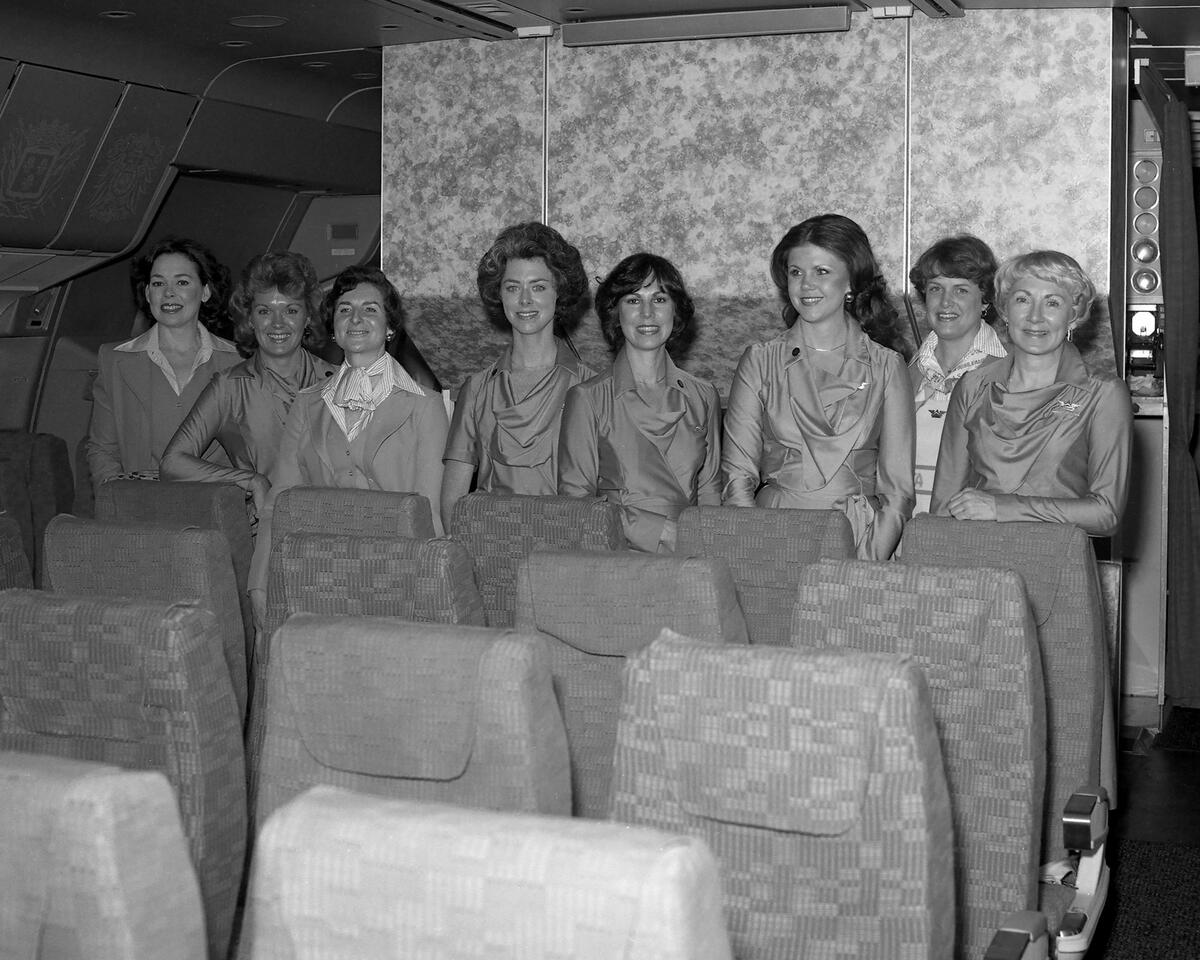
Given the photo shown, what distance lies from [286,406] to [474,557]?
205 cm

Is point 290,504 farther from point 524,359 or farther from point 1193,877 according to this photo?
point 1193,877

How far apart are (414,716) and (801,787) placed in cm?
49

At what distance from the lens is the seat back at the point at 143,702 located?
2.05 metres

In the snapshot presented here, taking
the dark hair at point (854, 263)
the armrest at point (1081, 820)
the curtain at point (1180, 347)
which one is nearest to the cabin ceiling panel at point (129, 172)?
the dark hair at point (854, 263)

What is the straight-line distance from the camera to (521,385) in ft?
15.3

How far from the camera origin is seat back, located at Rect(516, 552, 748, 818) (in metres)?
2.48

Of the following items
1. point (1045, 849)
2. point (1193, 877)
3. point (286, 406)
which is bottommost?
point (1193, 877)

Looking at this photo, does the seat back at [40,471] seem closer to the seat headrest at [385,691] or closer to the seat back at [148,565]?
the seat back at [148,565]

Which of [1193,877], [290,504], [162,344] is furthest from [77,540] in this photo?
[1193,877]

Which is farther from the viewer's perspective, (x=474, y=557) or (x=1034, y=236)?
(x=1034, y=236)

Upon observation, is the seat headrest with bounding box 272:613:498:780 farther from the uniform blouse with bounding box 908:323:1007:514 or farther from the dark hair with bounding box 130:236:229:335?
the dark hair with bounding box 130:236:229:335

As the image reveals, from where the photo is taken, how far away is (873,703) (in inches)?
66.5

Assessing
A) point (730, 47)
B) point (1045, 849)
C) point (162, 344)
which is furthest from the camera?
point (162, 344)

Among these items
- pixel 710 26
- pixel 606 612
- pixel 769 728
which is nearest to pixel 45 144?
pixel 710 26
